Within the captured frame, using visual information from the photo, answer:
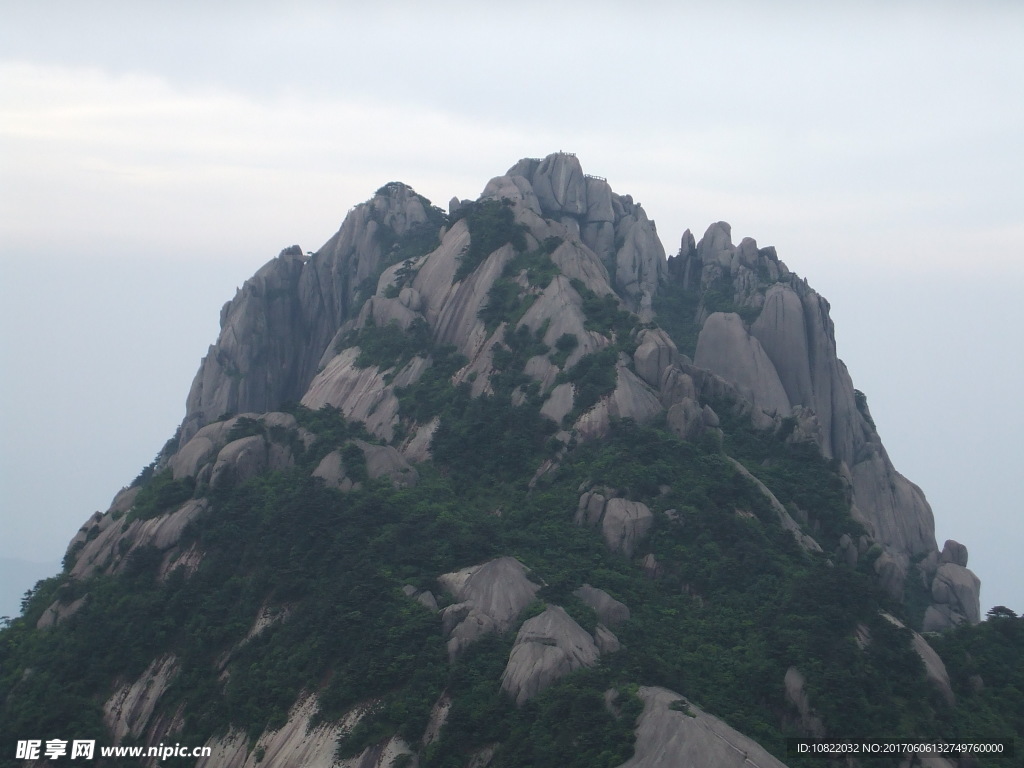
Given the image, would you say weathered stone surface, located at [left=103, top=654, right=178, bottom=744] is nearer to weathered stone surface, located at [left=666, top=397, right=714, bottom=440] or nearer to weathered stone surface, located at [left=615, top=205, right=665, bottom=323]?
weathered stone surface, located at [left=666, top=397, right=714, bottom=440]

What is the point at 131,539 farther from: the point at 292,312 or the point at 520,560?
the point at 292,312

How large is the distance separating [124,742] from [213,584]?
9295mm

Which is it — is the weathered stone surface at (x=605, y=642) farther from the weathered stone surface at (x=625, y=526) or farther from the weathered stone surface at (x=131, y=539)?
the weathered stone surface at (x=131, y=539)

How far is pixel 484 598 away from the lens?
53.1 meters

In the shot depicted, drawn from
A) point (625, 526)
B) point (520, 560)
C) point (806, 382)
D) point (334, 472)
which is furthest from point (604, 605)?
point (806, 382)

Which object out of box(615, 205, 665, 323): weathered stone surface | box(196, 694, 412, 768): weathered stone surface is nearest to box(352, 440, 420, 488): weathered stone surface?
box(196, 694, 412, 768): weathered stone surface

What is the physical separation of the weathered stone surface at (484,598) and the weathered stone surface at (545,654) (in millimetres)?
2007

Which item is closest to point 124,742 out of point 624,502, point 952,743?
point 624,502

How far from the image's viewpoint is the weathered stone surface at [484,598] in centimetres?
5166

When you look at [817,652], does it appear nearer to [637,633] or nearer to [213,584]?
[637,633]

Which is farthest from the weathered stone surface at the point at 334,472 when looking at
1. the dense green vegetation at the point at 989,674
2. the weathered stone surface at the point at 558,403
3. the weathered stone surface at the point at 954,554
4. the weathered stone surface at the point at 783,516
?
the weathered stone surface at the point at 954,554

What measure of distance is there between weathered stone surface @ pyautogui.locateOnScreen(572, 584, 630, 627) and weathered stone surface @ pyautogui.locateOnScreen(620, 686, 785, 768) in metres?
10.0

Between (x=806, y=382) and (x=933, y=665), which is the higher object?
(x=806, y=382)

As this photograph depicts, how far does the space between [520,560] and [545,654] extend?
907 centimetres
